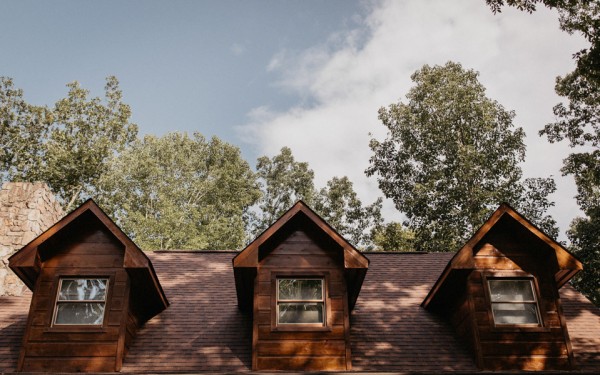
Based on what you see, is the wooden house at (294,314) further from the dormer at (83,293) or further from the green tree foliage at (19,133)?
the green tree foliage at (19,133)

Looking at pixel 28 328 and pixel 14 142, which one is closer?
pixel 28 328

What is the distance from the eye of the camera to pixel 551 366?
8.05 meters

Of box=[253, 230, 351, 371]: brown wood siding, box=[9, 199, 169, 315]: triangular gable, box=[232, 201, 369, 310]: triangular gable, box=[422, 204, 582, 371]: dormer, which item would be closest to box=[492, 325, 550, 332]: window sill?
box=[422, 204, 582, 371]: dormer

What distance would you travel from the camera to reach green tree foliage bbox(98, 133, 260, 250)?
1108 inches

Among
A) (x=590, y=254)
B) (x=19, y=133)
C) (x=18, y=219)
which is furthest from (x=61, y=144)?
(x=590, y=254)

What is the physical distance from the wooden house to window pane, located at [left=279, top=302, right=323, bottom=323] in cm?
2

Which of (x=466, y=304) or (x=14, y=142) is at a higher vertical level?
(x=14, y=142)

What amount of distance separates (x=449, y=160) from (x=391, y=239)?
272 inches

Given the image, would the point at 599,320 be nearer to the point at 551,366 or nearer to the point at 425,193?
the point at 551,366

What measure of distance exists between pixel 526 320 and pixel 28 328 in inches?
348

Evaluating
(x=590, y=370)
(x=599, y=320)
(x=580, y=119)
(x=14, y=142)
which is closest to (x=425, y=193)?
(x=580, y=119)

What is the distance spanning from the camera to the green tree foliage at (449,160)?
85.7ft

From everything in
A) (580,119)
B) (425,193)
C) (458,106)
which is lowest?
(425,193)

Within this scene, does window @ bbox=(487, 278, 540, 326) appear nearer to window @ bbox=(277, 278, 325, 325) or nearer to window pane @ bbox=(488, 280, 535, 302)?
Result: window pane @ bbox=(488, 280, 535, 302)
